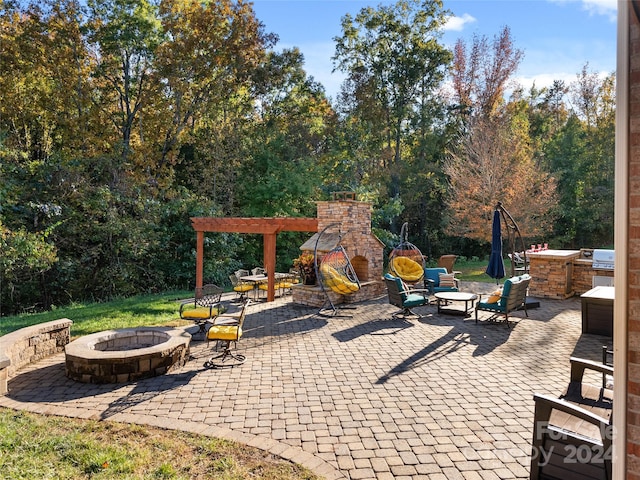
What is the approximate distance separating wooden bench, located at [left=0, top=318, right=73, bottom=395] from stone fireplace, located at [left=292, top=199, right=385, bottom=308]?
5.24 metres

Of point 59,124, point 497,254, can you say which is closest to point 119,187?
point 59,124

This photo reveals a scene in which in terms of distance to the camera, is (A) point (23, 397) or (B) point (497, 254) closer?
(A) point (23, 397)

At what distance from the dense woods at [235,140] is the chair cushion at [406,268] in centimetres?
676

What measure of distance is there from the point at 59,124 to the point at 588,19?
16.7 metres

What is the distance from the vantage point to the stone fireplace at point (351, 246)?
10.2 metres

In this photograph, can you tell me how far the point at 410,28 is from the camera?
2312 cm

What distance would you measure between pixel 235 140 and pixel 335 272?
37.6ft

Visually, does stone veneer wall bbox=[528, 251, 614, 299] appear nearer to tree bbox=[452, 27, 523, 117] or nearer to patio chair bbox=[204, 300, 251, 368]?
patio chair bbox=[204, 300, 251, 368]

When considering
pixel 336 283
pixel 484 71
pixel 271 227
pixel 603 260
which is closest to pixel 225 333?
pixel 336 283

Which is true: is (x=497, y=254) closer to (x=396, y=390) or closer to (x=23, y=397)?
(x=396, y=390)

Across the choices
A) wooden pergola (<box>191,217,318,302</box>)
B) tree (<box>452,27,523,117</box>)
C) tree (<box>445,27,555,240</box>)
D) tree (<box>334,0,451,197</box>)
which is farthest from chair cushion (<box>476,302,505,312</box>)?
tree (<box>452,27,523,117</box>)

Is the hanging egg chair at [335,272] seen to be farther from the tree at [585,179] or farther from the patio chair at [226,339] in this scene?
the tree at [585,179]

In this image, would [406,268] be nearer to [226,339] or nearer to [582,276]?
[582,276]

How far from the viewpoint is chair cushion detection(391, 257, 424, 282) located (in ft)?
38.2
